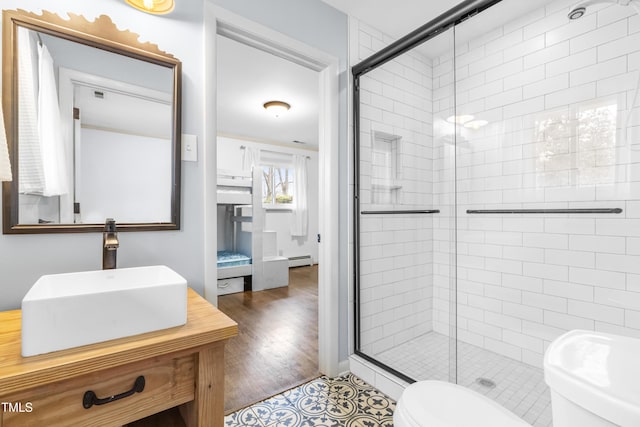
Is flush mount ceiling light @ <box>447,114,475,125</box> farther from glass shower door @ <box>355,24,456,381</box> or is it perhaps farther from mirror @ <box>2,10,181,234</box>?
mirror @ <box>2,10,181,234</box>

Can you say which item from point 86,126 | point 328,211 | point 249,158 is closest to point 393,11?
point 328,211

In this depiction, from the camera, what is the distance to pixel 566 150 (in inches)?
76.8

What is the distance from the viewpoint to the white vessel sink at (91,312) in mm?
716

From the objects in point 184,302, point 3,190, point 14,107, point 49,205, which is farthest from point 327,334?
point 14,107

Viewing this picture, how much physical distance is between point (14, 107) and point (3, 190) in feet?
0.96

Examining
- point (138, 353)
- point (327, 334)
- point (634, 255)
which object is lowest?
point (327, 334)

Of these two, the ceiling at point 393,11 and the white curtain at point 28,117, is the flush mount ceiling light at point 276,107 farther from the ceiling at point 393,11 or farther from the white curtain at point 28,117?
the white curtain at point 28,117

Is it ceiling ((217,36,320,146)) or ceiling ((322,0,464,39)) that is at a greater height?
ceiling ((217,36,320,146))

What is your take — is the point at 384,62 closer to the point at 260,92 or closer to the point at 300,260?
the point at 260,92

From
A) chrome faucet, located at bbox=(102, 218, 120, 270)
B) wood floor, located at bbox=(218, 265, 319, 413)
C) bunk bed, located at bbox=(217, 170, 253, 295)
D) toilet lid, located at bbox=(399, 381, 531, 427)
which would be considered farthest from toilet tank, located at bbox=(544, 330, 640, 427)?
bunk bed, located at bbox=(217, 170, 253, 295)

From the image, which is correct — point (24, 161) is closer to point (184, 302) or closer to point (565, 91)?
point (184, 302)

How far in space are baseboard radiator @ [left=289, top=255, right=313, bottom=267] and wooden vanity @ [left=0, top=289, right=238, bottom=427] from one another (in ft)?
15.9

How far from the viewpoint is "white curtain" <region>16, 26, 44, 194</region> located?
42.1 inches

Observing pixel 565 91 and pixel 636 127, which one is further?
pixel 565 91
